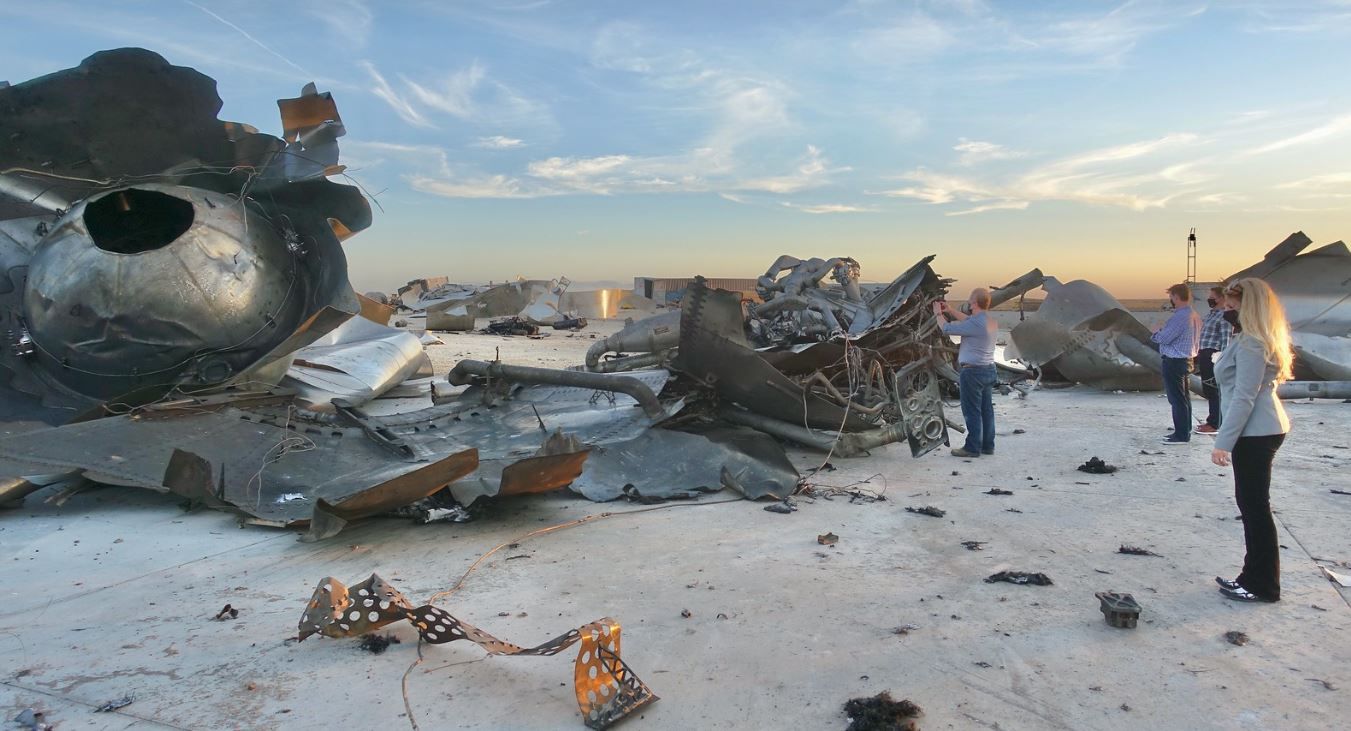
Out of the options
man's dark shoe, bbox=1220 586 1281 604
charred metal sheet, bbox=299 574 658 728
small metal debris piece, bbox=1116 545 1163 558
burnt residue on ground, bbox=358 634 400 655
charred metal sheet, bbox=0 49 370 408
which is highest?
charred metal sheet, bbox=0 49 370 408

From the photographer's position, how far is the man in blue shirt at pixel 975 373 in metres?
7.76

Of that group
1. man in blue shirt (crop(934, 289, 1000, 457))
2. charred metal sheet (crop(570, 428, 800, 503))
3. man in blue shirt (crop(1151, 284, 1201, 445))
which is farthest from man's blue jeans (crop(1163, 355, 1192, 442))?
charred metal sheet (crop(570, 428, 800, 503))

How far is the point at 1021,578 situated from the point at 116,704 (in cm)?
403

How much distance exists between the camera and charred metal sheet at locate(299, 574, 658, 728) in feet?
9.43

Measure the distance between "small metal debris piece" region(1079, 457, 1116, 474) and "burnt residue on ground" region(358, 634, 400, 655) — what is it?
5827 millimetres

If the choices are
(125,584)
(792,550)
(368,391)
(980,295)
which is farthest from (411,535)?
(980,295)

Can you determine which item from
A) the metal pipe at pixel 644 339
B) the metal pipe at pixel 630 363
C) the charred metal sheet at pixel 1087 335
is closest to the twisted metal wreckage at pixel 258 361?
the metal pipe at pixel 630 363

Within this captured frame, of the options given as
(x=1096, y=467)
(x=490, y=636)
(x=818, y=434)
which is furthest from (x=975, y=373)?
(x=490, y=636)

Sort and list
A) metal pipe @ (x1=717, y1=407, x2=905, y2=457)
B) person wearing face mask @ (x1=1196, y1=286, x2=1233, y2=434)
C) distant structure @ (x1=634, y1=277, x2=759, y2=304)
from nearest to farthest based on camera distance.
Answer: metal pipe @ (x1=717, y1=407, x2=905, y2=457) < person wearing face mask @ (x1=1196, y1=286, x2=1233, y2=434) < distant structure @ (x1=634, y1=277, x2=759, y2=304)

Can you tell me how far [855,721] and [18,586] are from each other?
422 centimetres

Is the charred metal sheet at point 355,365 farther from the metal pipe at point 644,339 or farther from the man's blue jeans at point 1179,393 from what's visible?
the man's blue jeans at point 1179,393

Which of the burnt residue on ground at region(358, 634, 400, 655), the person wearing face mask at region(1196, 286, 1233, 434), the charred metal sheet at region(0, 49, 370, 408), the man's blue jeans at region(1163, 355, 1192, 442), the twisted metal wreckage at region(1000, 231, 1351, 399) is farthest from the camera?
the twisted metal wreckage at region(1000, 231, 1351, 399)

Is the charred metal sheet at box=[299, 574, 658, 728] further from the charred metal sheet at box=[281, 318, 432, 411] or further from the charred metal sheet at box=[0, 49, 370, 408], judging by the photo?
the charred metal sheet at box=[281, 318, 432, 411]

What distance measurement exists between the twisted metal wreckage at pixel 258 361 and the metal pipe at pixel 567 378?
20 millimetres
